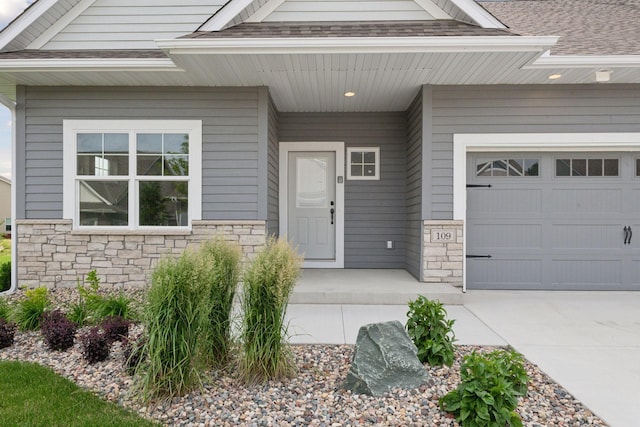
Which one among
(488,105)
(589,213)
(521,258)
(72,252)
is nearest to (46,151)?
(72,252)

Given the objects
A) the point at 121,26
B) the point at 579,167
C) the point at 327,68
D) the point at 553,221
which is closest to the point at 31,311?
the point at 121,26

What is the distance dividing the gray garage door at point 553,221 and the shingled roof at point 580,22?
1.43 m

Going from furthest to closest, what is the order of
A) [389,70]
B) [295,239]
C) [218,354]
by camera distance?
[295,239] < [389,70] < [218,354]

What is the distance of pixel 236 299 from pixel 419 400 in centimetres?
→ 142

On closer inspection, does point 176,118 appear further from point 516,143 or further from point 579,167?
point 579,167

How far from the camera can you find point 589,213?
5.82 metres

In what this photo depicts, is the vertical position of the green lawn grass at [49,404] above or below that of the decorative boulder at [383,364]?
below

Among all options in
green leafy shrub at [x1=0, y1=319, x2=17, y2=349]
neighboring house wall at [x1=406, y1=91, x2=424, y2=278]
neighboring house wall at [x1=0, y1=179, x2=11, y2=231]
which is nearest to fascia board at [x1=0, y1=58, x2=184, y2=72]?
green leafy shrub at [x1=0, y1=319, x2=17, y2=349]

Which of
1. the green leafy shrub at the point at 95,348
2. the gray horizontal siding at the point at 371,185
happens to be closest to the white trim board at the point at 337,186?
the gray horizontal siding at the point at 371,185

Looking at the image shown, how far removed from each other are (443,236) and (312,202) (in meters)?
2.49

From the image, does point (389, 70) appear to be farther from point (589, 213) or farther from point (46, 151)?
Answer: point (46, 151)

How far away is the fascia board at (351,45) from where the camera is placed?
4.44m

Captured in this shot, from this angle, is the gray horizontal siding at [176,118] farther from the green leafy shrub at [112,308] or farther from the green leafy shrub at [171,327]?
the green leafy shrub at [171,327]

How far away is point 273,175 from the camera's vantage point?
6.45 m
